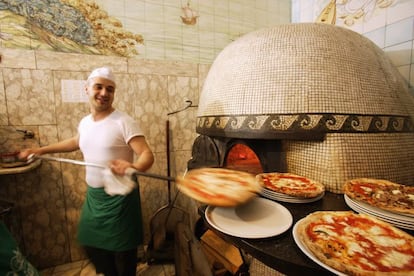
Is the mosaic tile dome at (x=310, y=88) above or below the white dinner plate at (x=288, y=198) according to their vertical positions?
above

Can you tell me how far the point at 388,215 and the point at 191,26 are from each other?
2835mm

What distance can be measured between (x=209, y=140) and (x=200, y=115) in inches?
10.7

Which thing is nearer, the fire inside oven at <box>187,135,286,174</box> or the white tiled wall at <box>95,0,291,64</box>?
the fire inside oven at <box>187,135,286,174</box>

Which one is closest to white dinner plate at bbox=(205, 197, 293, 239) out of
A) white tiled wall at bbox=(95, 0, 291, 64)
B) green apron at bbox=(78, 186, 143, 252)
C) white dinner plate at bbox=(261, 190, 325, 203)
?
white dinner plate at bbox=(261, 190, 325, 203)

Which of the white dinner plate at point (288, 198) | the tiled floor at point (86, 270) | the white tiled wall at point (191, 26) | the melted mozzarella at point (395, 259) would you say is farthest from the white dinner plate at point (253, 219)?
the white tiled wall at point (191, 26)

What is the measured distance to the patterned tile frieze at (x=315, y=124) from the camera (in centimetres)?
132

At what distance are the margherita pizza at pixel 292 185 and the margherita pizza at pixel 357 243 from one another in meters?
0.18

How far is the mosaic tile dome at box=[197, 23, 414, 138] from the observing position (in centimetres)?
135

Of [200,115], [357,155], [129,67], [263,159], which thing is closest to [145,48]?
[129,67]

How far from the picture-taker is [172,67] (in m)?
2.63

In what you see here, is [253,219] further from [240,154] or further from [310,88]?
[240,154]

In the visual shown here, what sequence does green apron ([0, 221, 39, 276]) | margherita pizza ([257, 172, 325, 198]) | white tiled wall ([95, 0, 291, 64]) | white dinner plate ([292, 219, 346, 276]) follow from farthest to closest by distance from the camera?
white tiled wall ([95, 0, 291, 64]), margherita pizza ([257, 172, 325, 198]), green apron ([0, 221, 39, 276]), white dinner plate ([292, 219, 346, 276])

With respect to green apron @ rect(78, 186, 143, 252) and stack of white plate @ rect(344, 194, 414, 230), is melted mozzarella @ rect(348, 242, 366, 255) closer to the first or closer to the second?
stack of white plate @ rect(344, 194, 414, 230)

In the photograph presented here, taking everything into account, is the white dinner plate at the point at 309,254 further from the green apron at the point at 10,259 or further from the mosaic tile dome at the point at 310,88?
the green apron at the point at 10,259
